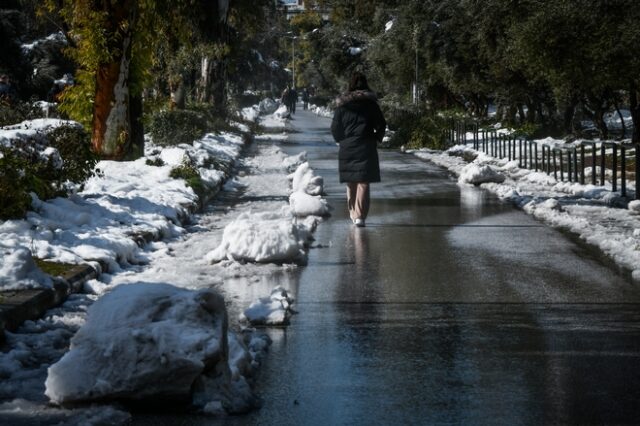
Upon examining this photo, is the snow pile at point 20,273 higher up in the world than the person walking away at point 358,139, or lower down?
lower down

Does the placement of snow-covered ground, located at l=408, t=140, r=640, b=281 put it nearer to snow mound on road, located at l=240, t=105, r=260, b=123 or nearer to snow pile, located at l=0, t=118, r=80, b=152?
snow pile, located at l=0, t=118, r=80, b=152

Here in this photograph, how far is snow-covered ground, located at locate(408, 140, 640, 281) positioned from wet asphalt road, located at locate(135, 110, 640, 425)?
1.13 ft

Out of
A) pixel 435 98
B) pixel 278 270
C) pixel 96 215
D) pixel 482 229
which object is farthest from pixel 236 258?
pixel 435 98

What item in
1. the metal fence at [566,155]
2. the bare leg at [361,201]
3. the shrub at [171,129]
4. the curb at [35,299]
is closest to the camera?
the curb at [35,299]

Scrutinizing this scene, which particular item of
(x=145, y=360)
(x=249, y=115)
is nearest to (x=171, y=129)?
(x=145, y=360)

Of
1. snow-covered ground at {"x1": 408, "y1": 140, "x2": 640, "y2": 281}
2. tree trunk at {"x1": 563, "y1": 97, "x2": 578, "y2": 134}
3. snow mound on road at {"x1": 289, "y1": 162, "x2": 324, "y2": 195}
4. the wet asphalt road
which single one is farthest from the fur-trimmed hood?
tree trunk at {"x1": 563, "y1": 97, "x2": 578, "y2": 134}

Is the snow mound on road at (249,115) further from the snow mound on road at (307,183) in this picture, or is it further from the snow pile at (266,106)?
the snow mound on road at (307,183)

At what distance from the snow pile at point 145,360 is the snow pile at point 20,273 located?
8.62ft

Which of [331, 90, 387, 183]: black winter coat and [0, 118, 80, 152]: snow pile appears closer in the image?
[0, 118, 80, 152]: snow pile

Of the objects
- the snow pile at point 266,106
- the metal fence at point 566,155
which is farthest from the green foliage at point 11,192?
the snow pile at point 266,106

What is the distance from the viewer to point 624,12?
2417cm

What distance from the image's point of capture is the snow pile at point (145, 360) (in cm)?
550

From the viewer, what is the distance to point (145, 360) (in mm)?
5500

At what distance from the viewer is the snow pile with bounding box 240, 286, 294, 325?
782 cm
